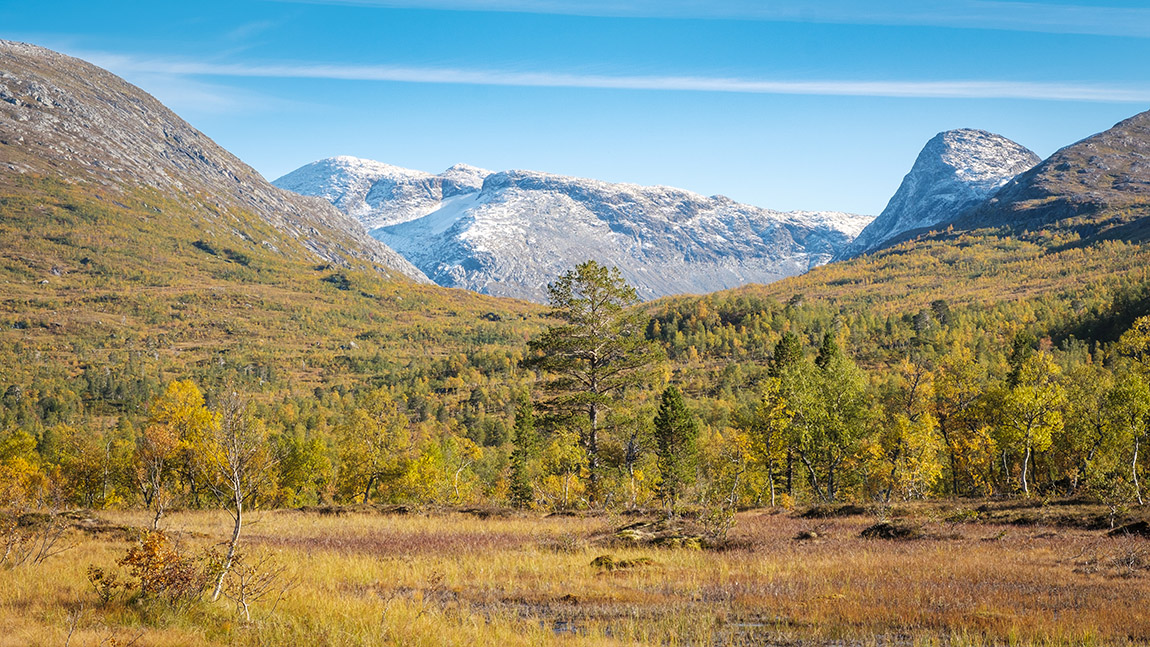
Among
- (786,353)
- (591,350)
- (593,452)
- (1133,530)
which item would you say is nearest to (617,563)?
(1133,530)

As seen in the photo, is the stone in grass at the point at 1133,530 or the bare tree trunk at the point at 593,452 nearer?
the stone in grass at the point at 1133,530

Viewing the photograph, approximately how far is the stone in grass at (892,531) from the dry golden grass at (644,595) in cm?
57

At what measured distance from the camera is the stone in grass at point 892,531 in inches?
931

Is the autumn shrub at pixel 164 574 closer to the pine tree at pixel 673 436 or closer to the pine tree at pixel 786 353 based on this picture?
the pine tree at pixel 673 436

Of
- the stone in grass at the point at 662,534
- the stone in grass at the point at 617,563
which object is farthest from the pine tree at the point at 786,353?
the stone in grass at the point at 617,563

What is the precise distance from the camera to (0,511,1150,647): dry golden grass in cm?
1094

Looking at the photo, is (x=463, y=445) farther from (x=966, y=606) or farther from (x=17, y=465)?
(x=966, y=606)

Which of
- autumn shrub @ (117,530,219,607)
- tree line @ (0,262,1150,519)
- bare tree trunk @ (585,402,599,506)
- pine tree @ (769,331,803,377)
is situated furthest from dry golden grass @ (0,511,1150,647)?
pine tree @ (769,331,803,377)

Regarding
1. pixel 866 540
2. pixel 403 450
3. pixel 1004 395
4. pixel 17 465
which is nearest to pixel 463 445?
pixel 403 450

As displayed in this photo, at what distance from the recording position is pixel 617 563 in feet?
60.0

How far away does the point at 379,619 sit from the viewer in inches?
454

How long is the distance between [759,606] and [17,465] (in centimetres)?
8401

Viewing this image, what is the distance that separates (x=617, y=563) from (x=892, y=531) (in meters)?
11.7

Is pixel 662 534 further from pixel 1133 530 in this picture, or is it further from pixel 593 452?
pixel 1133 530
